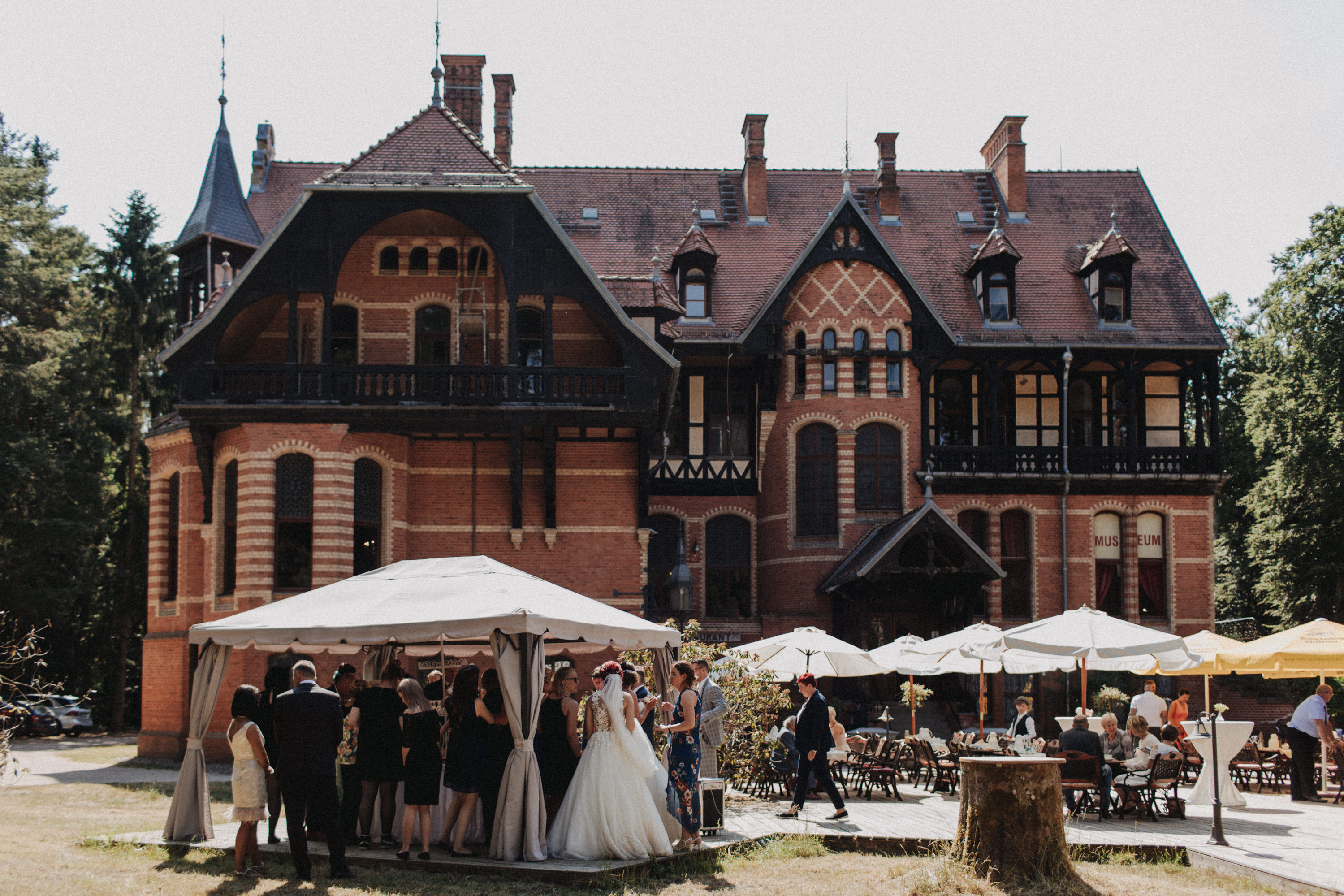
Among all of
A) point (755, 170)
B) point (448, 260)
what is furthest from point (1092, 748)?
point (755, 170)

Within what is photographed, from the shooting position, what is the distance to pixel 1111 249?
98.5 feet

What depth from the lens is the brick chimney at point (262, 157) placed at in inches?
1203

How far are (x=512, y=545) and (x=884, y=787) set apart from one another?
9114 millimetres

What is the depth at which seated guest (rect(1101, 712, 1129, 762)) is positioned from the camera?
571 inches

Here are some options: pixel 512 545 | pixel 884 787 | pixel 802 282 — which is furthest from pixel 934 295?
pixel 884 787

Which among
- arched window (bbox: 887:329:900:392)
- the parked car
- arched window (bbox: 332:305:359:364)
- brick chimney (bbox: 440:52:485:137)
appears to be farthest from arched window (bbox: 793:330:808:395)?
the parked car

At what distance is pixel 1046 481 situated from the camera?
29125 millimetres

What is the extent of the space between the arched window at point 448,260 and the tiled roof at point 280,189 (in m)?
7.35

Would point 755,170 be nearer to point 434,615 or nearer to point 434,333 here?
point 434,333

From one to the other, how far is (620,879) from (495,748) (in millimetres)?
1651

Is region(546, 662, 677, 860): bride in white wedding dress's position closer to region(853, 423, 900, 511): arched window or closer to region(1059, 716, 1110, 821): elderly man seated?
region(1059, 716, 1110, 821): elderly man seated

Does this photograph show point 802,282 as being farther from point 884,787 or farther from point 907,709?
point 884,787

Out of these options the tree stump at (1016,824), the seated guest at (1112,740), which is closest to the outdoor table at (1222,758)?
the seated guest at (1112,740)

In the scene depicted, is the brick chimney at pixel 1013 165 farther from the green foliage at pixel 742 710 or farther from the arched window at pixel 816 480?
the green foliage at pixel 742 710
